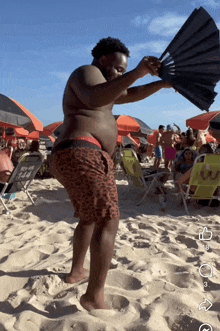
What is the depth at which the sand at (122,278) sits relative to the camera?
195 cm

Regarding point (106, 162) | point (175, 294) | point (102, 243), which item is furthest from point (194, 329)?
point (106, 162)

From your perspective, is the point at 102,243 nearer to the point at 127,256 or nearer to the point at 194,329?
the point at 194,329

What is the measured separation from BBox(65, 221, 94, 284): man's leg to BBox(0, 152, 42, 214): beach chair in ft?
8.69

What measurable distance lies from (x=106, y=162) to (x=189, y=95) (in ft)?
2.06

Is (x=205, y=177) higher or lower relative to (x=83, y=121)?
lower

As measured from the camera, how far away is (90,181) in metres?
2.05

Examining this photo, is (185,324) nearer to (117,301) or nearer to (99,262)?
(117,301)

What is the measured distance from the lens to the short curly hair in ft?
7.12

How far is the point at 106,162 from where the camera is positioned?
6.98ft

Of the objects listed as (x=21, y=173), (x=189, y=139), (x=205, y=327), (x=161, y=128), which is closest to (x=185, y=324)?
(x=205, y=327)

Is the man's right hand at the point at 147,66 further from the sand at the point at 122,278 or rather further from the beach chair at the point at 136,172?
the beach chair at the point at 136,172

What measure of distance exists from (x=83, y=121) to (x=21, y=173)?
3475 millimetres

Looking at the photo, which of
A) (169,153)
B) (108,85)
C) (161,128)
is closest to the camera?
(108,85)

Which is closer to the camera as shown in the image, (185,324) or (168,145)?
(185,324)
